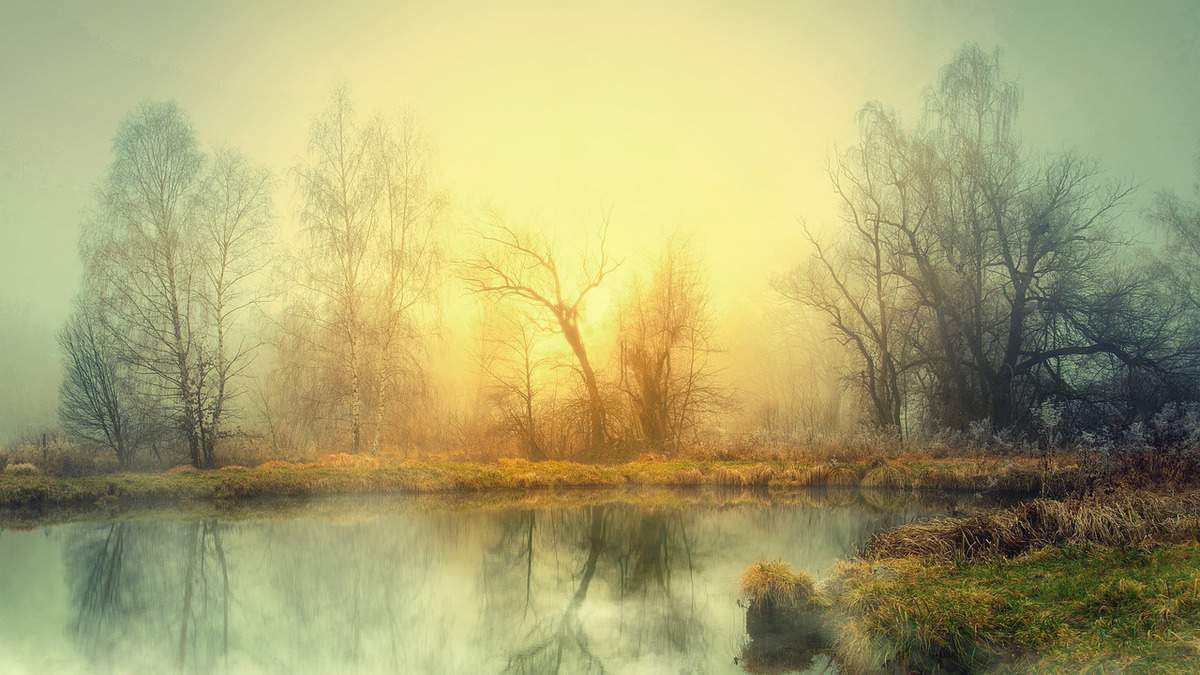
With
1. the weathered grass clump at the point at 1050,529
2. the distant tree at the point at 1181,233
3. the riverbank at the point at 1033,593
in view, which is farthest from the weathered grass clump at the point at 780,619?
the distant tree at the point at 1181,233

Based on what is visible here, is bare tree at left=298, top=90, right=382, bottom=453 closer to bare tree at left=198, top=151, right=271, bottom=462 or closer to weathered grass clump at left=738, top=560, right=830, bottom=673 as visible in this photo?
bare tree at left=198, top=151, right=271, bottom=462

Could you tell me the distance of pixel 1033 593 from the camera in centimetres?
787

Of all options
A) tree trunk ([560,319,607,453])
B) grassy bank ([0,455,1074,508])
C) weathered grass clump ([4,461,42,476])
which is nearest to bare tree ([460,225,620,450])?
tree trunk ([560,319,607,453])

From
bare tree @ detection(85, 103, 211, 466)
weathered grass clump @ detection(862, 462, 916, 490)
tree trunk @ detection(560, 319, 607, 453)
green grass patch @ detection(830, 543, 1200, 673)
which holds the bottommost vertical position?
green grass patch @ detection(830, 543, 1200, 673)

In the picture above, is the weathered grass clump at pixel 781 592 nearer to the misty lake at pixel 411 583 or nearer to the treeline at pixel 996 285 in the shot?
the misty lake at pixel 411 583

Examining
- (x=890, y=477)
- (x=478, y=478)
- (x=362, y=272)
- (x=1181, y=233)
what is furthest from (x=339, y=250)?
(x=1181, y=233)

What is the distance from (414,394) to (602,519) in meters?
9.50

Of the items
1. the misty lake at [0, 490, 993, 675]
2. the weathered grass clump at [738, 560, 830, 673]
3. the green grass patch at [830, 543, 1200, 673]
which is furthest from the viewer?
the misty lake at [0, 490, 993, 675]

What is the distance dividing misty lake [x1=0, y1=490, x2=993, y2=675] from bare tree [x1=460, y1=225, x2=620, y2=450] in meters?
10.2

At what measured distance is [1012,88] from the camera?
27.2 metres

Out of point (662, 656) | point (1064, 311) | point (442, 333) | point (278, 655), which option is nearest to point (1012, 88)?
point (1064, 311)

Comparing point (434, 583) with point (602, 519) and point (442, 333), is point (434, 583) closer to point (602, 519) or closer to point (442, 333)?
point (602, 519)

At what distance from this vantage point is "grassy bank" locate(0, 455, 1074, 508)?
61.5 feet

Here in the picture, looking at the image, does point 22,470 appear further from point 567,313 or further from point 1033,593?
point 1033,593
